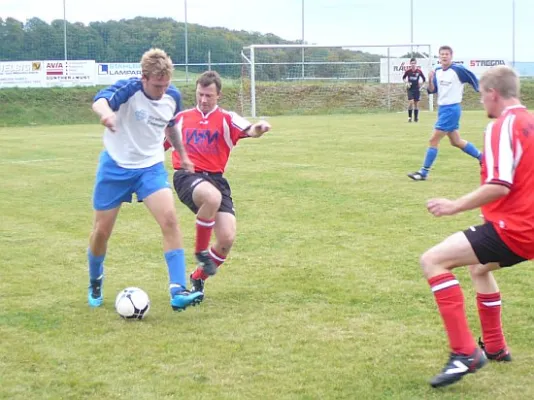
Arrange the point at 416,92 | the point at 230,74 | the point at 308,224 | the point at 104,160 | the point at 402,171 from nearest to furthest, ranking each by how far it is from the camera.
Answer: the point at 104,160, the point at 308,224, the point at 402,171, the point at 416,92, the point at 230,74

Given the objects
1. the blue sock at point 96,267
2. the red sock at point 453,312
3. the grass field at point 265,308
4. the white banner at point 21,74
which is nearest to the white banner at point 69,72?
the white banner at point 21,74

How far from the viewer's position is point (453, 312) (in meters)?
4.95

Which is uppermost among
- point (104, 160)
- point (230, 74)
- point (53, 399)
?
point (230, 74)

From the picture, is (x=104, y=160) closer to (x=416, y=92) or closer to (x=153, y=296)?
(x=153, y=296)

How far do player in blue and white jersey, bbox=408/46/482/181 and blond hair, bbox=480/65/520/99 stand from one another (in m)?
9.25

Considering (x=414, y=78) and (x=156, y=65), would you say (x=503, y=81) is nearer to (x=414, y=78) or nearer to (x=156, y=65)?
(x=156, y=65)

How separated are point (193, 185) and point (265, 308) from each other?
124cm

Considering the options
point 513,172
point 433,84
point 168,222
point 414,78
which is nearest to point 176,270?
point 168,222

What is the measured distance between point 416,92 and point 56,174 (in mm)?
17494

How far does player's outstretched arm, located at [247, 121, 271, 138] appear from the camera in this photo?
6.99 m

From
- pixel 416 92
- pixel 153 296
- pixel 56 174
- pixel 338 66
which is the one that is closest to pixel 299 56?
pixel 338 66

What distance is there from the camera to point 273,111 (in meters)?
39.3

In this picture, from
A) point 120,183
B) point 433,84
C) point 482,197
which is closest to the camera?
point 482,197

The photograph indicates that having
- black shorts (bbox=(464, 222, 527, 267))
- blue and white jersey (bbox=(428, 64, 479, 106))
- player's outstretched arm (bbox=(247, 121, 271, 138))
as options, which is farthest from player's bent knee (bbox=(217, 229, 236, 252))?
blue and white jersey (bbox=(428, 64, 479, 106))
